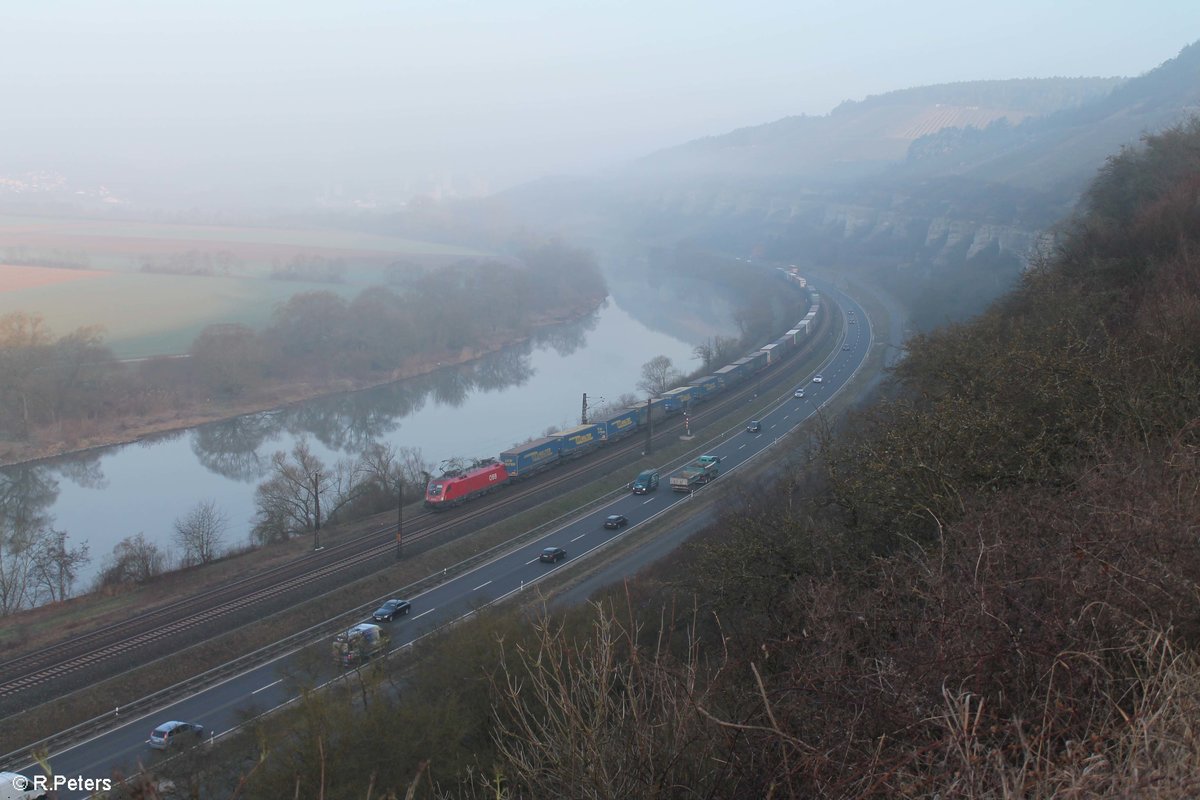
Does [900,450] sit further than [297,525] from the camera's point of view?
No

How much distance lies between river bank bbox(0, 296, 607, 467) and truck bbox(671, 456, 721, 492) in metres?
11.6

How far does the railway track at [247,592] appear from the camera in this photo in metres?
6.99

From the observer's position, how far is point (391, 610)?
7891 mm

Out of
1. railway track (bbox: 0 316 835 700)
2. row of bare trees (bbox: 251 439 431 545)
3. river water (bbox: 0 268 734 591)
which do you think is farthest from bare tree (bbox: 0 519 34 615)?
row of bare trees (bbox: 251 439 431 545)

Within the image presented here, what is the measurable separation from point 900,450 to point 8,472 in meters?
16.3

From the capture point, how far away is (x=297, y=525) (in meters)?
11.6

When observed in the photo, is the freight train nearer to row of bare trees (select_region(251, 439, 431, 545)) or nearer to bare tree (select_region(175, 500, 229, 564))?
row of bare trees (select_region(251, 439, 431, 545))

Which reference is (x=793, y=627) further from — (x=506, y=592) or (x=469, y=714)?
(x=506, y=592)

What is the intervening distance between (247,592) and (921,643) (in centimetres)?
825

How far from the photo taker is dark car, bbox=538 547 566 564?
30.6 feet

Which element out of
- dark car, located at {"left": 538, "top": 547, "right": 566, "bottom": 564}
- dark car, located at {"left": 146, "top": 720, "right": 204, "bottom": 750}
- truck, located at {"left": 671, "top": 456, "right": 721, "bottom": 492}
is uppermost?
dark car, located at {"left": 146, "top": 720, "right": 204, "bottom": 750}

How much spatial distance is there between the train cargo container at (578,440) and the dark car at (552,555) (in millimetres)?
4121

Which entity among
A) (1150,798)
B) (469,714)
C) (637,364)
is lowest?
(637,364)

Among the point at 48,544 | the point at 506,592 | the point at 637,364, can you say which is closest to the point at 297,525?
the point at 48,544
